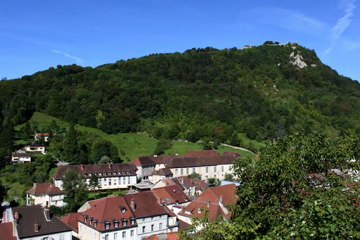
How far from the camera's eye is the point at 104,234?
43.4m

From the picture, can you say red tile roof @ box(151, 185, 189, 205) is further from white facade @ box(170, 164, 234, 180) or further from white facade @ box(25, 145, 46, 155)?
white facade @ box(25, 145, 46, 155)

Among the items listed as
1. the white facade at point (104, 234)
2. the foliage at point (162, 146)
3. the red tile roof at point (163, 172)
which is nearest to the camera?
the white facade at point (104, 234)

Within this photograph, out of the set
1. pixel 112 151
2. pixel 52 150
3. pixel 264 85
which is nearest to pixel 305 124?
pixel 264 85

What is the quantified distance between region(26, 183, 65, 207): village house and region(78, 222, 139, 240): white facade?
22.0m

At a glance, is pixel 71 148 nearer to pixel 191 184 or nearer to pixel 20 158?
pixel 20 158

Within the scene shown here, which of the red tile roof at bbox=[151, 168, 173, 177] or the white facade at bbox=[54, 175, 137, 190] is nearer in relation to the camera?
the white facade at bbox=[54, 175, 137, 190]

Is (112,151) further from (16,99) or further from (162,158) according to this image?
(16,99)

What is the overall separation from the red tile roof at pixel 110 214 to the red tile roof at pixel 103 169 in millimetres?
33578

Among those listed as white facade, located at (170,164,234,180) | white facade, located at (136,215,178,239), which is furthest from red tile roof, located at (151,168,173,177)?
white facade, located at (136,215,178,239)

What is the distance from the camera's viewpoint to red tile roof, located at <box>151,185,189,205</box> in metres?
56.7

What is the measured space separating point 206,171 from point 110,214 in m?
54.5

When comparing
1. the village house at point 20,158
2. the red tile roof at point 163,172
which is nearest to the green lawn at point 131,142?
the red tile roof at point 163,172

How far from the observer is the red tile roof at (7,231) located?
37.8 m

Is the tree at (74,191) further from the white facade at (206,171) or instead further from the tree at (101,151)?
the white facade at (206,171)
